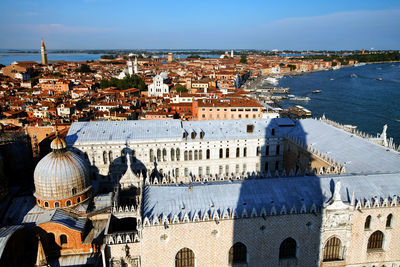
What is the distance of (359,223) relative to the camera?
18.3 metres

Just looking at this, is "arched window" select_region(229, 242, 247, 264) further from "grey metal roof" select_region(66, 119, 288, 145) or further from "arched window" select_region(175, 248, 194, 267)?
"grey metal roof" select_region(66, 119, 288, 145)

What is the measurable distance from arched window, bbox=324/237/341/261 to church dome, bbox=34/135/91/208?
16886 millimetres

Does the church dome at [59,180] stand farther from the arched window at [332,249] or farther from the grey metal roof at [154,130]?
the arched window at [332,249]

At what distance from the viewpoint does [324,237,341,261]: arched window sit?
731 inches

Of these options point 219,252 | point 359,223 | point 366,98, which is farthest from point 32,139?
point 366,98

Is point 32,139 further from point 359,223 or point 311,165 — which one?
point 359,223

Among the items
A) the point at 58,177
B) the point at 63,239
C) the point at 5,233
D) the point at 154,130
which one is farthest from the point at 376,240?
the point at 5,233

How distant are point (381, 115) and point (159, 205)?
234 ft

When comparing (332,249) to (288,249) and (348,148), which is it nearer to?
(288,249)

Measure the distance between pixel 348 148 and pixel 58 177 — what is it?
77.6 feet

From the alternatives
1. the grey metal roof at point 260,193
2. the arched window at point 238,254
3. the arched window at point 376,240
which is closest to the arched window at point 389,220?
the arched window at point 376,240

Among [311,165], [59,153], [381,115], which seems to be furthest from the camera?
[381,115]

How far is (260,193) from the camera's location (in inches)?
752

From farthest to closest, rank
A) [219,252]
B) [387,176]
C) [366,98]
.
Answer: [366,98] < [387,176] < [219,252]
